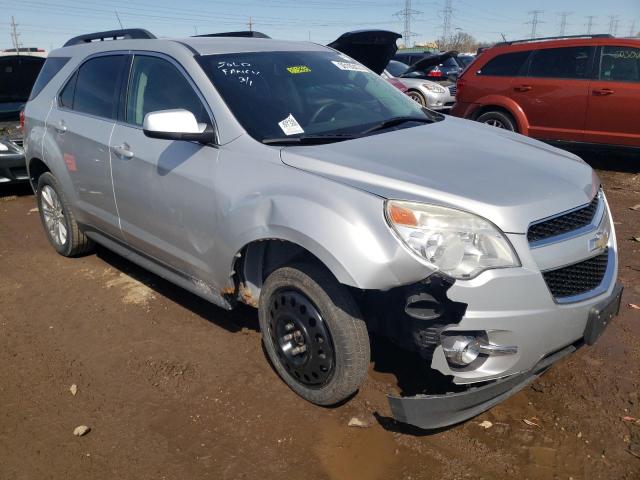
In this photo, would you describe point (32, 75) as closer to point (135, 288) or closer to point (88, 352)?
point (135, 288)

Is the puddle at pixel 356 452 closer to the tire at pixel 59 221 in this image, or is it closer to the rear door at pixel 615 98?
the tire at pixel 59 221

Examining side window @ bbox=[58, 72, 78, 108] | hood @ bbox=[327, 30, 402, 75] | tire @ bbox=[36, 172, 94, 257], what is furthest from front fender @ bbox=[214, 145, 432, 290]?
hood @ bbox=[327, 30, 402, 75]

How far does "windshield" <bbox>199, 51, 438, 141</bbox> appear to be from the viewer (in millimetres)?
3043

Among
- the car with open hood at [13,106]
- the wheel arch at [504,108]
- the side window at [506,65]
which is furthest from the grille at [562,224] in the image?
Result: the car with open hood at [13,106]

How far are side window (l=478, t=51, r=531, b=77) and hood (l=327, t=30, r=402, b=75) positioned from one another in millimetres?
3589

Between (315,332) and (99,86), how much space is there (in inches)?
103

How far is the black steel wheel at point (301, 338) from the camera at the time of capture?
265cm

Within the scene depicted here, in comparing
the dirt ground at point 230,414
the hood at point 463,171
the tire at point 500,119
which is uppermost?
Result: the hood at point 463,171

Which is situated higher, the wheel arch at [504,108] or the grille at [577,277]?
the grille at [577,277]

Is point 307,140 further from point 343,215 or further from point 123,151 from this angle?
point 123,151

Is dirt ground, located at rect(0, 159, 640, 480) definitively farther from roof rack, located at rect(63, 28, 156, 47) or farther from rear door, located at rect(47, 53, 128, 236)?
roof rack, located at rect(63, 28, 156, 47)

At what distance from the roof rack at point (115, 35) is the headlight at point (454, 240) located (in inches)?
109

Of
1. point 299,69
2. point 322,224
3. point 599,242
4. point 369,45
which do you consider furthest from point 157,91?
point 599,242

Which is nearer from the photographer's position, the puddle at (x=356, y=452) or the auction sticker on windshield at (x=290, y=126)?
the puddle at (x=356, y=452)
